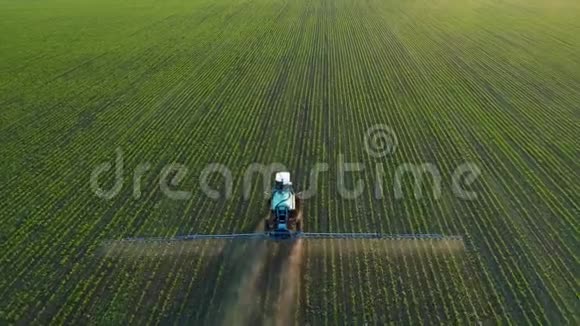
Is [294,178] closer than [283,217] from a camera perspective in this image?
No

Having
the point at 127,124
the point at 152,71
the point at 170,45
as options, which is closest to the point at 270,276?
the point at 127,124

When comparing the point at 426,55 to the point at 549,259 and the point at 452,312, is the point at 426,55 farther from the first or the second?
the point at 452,312

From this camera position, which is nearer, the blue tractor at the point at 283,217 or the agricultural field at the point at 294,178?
the agricultural field at the point at 294,178

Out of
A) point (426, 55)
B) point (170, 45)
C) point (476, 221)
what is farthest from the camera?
point (170, 45)

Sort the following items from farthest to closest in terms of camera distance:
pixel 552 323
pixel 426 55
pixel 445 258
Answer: pixel 426 55, pixel 445 258, pixel 552 323
